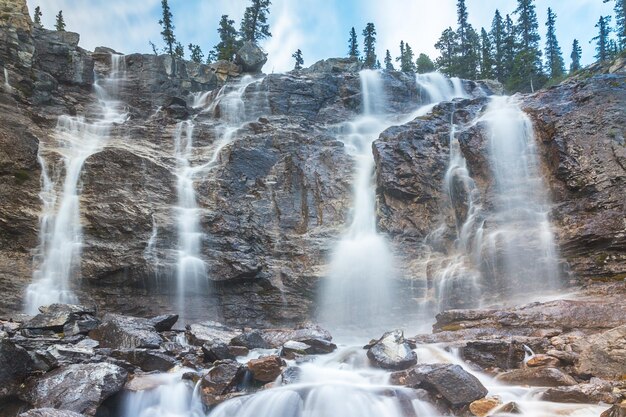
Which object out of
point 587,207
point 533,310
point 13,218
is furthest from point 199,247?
point 587,207

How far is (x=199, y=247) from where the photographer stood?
18.5m

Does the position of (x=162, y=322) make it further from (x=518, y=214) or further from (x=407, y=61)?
(x=407, y=61)

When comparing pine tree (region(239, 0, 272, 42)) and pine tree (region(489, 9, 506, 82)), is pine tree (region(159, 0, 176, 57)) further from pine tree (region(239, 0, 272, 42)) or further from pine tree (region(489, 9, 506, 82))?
pine tree (region(489, 9, 506, 82))

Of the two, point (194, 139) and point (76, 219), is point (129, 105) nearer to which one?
point (194, 139)

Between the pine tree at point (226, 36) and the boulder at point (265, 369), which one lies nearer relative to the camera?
the boulder at point (265, 369)

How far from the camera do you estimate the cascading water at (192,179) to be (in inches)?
694

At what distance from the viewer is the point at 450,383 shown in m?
7.97

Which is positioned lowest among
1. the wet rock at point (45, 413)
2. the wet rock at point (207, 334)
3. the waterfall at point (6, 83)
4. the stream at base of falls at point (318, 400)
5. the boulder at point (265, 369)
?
the stream at base of falls at point (318, 400)

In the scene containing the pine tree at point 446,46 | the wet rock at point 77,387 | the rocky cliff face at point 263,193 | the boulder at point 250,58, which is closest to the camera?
the wet rock at point 77,387

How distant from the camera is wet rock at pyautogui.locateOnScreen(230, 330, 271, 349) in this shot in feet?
39.7

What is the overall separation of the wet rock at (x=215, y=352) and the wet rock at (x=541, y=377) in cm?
621

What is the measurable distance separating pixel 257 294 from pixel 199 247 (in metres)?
3.04

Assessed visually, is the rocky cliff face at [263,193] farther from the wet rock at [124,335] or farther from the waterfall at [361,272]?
the wet rock at [124,335]

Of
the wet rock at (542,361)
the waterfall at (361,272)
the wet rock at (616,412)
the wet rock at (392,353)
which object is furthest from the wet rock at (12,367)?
the waterfall at (361,272)
